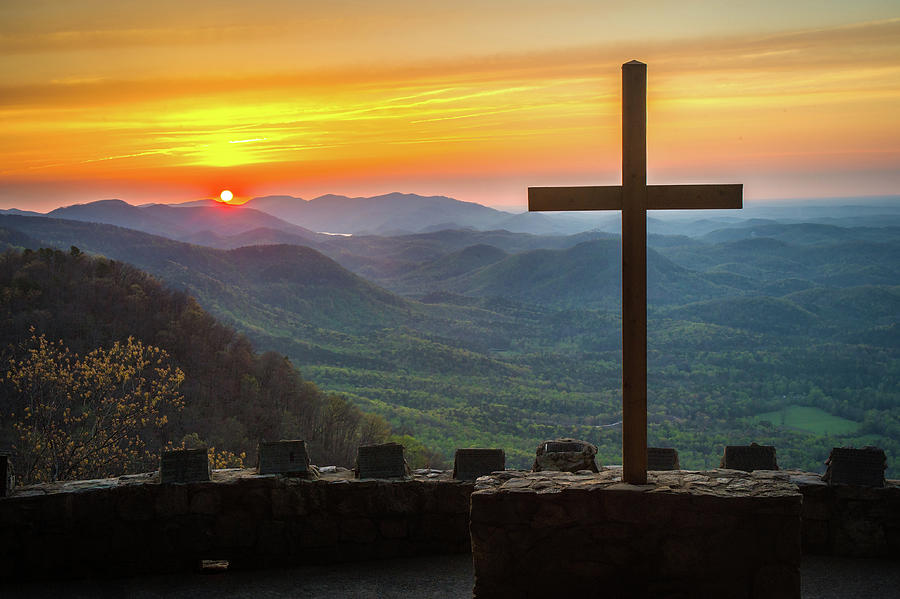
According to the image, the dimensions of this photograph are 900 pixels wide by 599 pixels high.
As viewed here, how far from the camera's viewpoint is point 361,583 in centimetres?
571

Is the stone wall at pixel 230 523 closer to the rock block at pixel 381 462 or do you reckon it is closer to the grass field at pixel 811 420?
the rock block at pixel 381 462

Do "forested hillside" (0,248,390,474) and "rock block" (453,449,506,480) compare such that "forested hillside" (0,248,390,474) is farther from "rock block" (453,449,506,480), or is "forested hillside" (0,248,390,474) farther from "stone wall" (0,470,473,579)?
"rock block" (453,449,506,480)

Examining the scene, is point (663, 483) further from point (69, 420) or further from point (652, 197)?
point (69, 420)

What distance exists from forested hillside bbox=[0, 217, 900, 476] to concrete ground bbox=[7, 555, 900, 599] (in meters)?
27.5

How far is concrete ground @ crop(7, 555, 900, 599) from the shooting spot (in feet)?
18.0

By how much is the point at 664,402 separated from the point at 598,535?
46764 mm

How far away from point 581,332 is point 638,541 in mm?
72370

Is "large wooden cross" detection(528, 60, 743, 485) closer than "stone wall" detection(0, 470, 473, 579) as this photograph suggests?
Yes

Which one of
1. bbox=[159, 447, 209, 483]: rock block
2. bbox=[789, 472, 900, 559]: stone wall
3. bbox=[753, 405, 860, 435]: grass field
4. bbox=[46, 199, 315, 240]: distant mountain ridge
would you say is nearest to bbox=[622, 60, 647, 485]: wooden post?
bbox=[789, 472, 900, 559]: stone wall

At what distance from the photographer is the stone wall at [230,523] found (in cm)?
590

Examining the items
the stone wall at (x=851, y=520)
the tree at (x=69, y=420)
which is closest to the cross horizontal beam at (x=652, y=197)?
the stone wall at (x=851, y=520)

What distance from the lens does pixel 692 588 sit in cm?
439

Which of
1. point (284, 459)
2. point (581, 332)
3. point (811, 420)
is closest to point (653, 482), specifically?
point (284, 459)

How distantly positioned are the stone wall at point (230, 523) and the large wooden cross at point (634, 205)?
1848 millimetres
